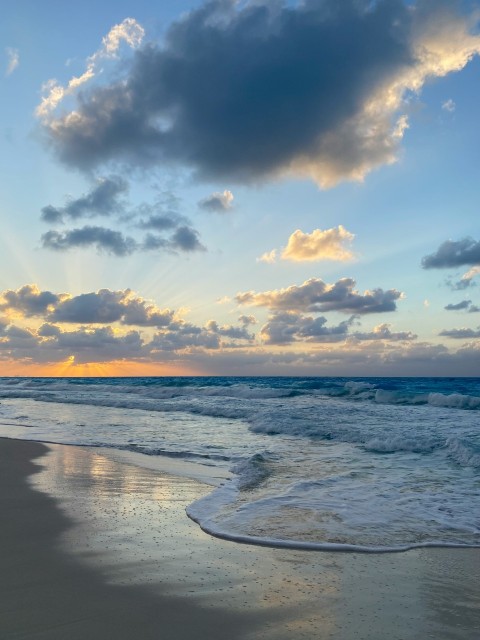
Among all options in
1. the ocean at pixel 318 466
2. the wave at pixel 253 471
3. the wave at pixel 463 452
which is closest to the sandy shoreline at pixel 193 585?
the ocean at pixel 318 466

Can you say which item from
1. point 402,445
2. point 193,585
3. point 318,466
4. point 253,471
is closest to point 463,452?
point 402,445

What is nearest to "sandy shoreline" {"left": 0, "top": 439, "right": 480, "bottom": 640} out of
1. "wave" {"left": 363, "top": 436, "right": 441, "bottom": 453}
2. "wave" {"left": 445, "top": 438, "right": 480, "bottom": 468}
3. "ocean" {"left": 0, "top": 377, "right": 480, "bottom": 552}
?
"ocean" {"left": 0, "top": 377, "right": 480, "bottom": 552}

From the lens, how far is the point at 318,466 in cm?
1159

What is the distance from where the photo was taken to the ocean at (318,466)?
6.87 m

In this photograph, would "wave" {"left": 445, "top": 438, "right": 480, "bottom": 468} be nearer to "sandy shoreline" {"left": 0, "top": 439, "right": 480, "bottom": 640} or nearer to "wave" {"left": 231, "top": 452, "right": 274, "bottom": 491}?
"wave" {"left": 231, "top": 452, "right": 274, "bottom": 491}

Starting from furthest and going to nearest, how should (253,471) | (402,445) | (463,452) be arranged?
(402,445)
(463,452)
(253,471)

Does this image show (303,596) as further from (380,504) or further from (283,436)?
(283,436)

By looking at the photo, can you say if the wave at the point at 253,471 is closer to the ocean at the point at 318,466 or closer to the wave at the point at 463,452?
the ocean at the point at 318,466

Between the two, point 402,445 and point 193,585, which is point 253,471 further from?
point 193,585

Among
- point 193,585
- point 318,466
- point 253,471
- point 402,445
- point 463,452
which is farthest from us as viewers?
point 402,445

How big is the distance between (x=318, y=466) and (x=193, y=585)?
7242 mm

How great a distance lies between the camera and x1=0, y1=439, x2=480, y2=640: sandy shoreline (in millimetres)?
3967

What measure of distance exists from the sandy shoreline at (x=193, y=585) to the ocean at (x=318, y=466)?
1.97 ft

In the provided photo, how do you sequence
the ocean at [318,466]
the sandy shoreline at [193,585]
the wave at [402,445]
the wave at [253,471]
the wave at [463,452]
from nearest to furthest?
the sandy shoreline at [193,585] → the ocean at [318,466] → the wave at [253,471] → the wave at [463,452] → the wave at [402,445]
